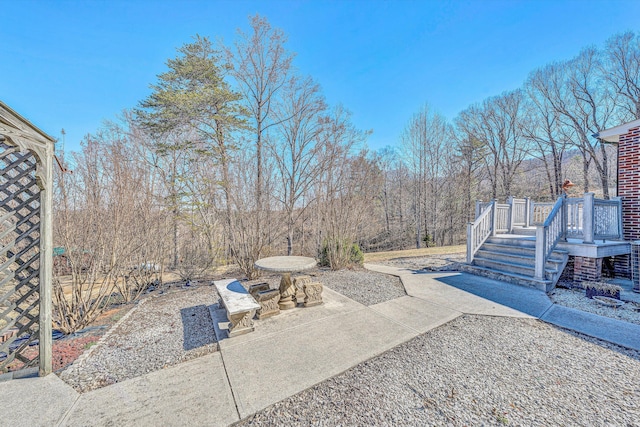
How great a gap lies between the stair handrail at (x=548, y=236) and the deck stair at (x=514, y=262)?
17 centimetres

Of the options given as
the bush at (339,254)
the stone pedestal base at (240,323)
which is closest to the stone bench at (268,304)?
the stone pedestal base at (240,323)

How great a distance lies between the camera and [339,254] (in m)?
7.18

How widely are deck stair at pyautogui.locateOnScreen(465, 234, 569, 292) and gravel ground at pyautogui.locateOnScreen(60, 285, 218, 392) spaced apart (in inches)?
247

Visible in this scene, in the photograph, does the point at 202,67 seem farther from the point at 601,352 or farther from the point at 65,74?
the point at 601,352

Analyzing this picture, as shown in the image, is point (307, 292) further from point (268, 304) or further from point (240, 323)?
point (240, 323)

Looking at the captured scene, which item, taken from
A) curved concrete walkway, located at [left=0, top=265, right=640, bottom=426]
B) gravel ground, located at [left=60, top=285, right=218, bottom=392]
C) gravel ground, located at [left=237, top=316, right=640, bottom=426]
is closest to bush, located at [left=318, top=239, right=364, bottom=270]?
curved concrete walkway, located at [left=0, top=265, right=640, bottom=426]

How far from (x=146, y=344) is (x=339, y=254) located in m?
4.99

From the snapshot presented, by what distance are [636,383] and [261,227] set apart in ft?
20.1

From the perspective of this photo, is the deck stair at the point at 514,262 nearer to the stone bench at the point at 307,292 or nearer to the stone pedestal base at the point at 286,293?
the stone bench at the point at 307,292

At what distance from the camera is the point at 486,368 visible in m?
2.47

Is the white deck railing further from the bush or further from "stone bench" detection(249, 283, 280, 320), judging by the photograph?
"stone bench" detection(249, 283, 280, 320)

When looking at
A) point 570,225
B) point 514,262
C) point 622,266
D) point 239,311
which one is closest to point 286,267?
point 239,311

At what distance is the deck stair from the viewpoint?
16.9 ft

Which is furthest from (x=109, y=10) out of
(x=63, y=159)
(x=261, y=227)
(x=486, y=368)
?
(x=486, y=368)
